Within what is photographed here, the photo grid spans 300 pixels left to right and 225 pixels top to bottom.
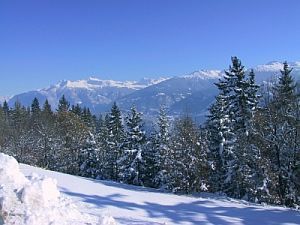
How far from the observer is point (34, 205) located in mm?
7281

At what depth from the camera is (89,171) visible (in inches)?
1869

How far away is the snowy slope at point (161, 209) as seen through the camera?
1041cm

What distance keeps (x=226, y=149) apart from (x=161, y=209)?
21629 millimetres

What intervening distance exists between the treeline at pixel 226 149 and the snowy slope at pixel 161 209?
40.6 ft

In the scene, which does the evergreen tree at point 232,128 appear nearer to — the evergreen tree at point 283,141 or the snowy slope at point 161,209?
the evergreen tree at point 283,141

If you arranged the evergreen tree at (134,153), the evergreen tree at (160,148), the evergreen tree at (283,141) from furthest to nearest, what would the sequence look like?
the evergreen tree at (134,153), the evergreen tree at (160,148), the evergreen tree at (283,141)

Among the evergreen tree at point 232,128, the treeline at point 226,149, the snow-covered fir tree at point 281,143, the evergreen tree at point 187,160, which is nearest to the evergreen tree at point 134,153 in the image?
the treeline at point 226,149

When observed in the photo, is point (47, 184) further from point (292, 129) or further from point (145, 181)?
point (145, 181)

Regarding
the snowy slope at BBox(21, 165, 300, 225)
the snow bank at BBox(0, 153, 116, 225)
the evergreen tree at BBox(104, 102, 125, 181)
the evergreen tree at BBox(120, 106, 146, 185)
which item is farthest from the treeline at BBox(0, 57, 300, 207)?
the snow bank at BBox(0, 153, 116, 225)

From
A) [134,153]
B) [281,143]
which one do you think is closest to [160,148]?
[134,153]

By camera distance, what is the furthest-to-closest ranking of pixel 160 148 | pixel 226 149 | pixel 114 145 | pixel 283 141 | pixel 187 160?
pixel 114 145, pixel 160 148, pixel 187 160, pixel 226 149, pixel 283 141

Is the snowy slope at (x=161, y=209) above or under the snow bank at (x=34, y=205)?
under

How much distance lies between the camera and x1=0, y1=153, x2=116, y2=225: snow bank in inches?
278

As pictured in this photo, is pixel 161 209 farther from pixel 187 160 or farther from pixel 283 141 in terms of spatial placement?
pixel 187 160
